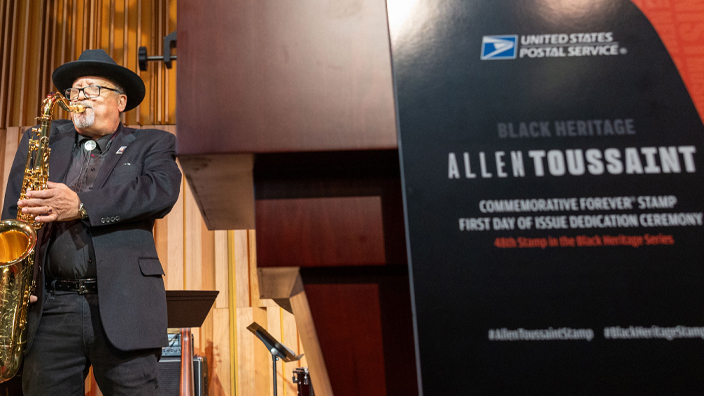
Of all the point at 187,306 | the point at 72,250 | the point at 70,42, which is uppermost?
the point at 70,42

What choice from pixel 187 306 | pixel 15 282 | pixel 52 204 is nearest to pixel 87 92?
pixel 52 204

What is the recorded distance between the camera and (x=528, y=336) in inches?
21.7

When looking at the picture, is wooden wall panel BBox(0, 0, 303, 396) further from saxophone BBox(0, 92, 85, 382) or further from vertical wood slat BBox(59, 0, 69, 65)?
saxophone BBox(0, 92, 85, 382)

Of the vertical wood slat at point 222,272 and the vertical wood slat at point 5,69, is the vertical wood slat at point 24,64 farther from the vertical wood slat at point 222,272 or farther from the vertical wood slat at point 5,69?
the vertical wood slat at point 222,272

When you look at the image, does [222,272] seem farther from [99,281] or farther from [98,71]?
[99,281]

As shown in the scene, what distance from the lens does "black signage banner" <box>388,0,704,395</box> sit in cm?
55

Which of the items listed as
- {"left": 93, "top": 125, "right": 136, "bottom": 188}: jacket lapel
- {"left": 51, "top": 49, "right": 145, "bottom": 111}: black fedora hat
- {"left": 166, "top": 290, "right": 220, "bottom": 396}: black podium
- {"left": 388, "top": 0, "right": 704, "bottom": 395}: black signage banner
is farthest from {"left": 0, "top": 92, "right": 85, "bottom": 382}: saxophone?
{"left": 388, "top": 0, "right": 704, "bottom": 395}: black signage banner

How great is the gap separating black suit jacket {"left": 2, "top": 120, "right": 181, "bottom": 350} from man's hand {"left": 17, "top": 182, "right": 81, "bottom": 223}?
0.03m

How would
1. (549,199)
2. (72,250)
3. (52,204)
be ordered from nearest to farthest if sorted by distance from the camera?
(549,199) → (52,204) → (72,250)

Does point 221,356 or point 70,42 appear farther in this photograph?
point 70,42

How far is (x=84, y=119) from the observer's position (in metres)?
1.64

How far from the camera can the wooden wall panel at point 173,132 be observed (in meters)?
3.91

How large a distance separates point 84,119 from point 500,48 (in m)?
1.47

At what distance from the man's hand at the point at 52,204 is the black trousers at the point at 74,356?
23 centimetres
